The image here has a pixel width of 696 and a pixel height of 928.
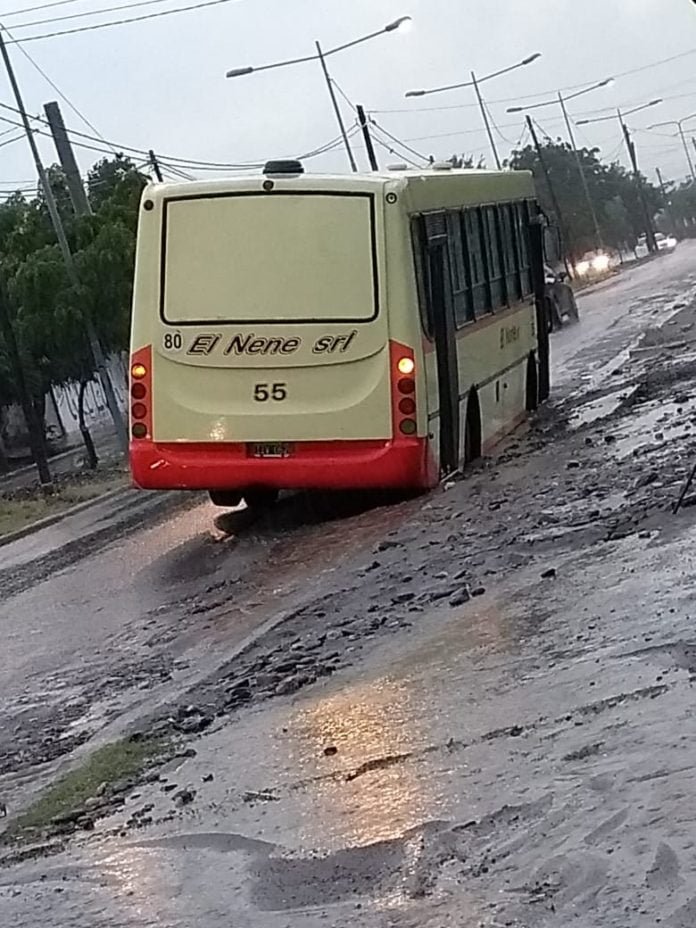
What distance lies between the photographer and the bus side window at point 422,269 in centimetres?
1354

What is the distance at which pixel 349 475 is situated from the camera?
1326cm

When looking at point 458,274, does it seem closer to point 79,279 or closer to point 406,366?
point 406,366

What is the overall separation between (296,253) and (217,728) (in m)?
6.08

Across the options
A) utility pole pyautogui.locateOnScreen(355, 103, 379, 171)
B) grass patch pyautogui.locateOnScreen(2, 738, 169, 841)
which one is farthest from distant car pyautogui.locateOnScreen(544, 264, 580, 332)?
grass patch pyautogui.locateOnScreen(2, 738, 169, 841)

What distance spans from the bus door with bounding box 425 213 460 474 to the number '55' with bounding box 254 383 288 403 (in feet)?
4.52

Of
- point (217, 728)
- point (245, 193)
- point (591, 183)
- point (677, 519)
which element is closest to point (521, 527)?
point (677, 519)

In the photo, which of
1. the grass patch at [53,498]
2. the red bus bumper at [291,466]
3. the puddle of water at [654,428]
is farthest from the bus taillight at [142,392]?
the grass patch at [53,498]

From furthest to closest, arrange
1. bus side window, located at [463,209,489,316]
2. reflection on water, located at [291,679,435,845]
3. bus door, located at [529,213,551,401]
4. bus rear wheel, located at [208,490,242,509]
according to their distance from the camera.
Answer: bus door, located at [529,213,551,401] < bus side window, located at [463,209,489,316] < bus rear wheel, located at [208,490,242,509] < reflection on water, located at [291,679,435,845]

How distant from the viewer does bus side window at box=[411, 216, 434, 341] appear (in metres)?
13.5

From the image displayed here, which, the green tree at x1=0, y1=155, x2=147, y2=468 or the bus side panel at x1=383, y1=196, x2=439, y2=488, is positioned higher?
the green tree at x1=0, y1=155, x2=147, y2=468

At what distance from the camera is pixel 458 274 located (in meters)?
15.2

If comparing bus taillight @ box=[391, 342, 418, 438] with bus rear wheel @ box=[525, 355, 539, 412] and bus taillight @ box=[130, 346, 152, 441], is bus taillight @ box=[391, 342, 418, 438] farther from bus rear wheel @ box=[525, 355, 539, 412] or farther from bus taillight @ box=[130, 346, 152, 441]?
bus rear wheel @ box=[525, 355, 539, 412]

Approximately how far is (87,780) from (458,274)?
8.64m

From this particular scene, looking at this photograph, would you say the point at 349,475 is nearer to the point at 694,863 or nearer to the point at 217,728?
the point at 217,728
